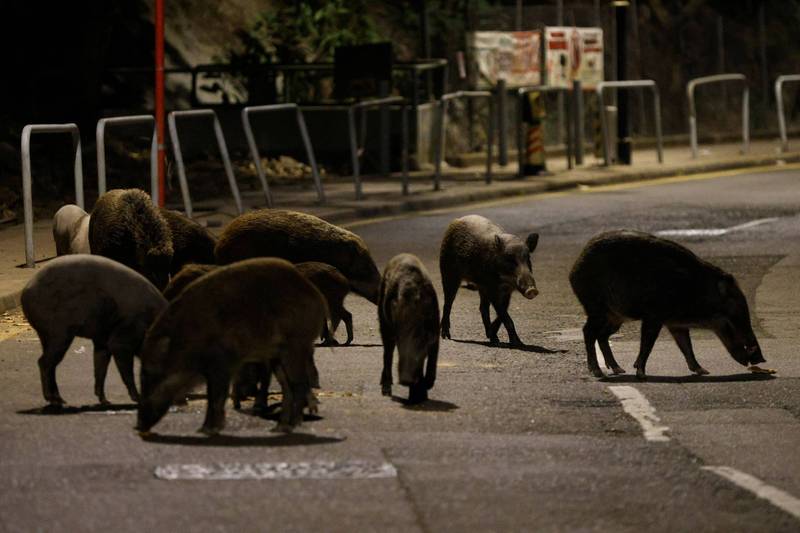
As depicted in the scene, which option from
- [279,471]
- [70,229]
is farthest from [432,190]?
[279,471]

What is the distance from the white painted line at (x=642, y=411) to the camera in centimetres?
852

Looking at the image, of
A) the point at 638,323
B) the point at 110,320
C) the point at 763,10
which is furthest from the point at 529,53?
the point at 110,320

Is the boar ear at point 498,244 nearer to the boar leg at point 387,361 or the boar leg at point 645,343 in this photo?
the boar leg at point 645,343

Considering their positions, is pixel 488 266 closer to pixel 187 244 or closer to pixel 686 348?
pixel 686 348

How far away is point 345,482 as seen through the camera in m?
7.37

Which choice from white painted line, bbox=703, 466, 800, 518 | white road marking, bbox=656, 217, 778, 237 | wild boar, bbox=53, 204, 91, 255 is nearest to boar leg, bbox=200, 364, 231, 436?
white painted line, bbox=703, 466, 800, 518

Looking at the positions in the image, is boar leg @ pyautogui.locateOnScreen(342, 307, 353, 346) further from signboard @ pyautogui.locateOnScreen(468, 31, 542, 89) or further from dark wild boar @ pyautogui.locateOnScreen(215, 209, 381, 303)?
signboard @ pyautogui.locateOnScreen(468, 31, 542, 89)

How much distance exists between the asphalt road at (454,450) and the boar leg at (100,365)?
119mm

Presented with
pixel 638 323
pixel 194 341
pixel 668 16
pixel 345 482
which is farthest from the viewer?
pixel 668 16

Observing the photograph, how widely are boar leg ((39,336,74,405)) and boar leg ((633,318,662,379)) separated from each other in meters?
3.14

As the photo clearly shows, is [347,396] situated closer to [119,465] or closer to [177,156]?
[119,465]

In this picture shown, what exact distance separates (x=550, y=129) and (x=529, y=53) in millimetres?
2708

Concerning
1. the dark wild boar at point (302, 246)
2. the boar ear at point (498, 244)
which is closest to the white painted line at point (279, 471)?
the dark wild boar at point (302, 246)

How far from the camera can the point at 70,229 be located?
523 inches
